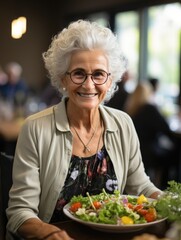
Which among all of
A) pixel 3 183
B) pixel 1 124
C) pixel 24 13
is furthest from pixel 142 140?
pixel 24 13

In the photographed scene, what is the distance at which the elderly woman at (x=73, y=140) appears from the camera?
1.91m

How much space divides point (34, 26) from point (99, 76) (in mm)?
6707

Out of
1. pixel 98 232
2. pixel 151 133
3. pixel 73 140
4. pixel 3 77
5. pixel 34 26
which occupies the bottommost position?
pixel 151 133

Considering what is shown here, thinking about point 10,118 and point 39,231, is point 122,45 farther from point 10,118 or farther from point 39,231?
point 39,231

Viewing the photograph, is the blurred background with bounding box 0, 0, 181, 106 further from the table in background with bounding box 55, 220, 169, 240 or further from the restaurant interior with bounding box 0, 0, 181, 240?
the table in background with bounding box 55, 220, 169, 240

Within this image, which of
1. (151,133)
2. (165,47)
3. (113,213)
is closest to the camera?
(113,213)

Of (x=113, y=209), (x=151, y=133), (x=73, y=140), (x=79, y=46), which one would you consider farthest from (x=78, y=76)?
(x=151, y=133)

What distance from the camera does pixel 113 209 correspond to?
5.59 ft

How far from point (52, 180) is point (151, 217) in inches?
17.7

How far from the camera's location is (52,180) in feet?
6.34

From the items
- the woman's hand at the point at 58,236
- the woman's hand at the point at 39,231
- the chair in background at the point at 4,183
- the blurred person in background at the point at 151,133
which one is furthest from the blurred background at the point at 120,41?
the woman's hand at the point at 58,236

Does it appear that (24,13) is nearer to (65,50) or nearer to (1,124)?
(1,124)

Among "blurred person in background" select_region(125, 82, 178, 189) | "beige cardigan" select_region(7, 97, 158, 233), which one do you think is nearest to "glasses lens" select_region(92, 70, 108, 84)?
"beige cardigan" select_region(7, 97, 158, 233)

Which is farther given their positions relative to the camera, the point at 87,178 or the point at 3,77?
the point at 3,77
